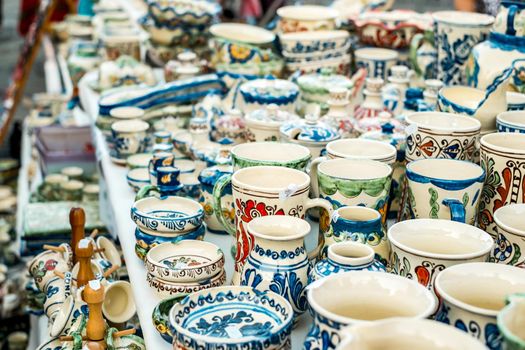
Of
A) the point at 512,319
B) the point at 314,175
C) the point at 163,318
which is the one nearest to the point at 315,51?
the point at 314,175

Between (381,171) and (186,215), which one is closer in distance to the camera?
(381,171)

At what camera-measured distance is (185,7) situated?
2.80 metres

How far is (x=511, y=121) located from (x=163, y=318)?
0.74m

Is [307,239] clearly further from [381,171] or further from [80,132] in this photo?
[80,132]

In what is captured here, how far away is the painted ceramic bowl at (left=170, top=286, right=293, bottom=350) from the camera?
1001 millimetres

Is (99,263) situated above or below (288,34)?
below

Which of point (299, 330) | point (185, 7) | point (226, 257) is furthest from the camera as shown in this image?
point (185, 7)

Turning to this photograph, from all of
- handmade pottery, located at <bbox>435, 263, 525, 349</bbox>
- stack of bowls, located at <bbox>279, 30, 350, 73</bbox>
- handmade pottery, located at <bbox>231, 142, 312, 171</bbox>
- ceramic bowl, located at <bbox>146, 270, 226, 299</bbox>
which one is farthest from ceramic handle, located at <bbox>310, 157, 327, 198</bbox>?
stack of bowls, located at <bbox>279, 30, 350, 73</bbox>

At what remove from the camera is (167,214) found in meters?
1.52

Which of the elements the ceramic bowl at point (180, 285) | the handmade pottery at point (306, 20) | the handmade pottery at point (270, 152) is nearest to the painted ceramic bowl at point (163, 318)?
the ceramic bowl at point (180, 285)

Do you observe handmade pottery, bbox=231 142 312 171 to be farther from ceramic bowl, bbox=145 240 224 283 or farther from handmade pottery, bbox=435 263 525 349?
handmade pottery, bbox=435 263 525 349

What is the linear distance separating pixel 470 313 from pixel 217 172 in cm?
78

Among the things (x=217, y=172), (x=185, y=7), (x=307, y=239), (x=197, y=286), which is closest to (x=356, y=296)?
(x=197, y=286)

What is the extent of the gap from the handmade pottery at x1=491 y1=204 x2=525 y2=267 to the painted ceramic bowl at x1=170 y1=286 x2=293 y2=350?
325 mm
